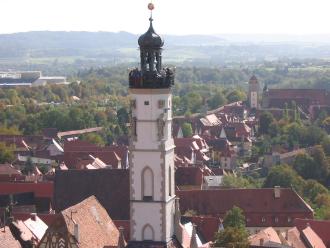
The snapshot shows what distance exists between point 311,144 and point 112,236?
74.1 metres

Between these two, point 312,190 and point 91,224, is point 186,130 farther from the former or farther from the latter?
point 91,224

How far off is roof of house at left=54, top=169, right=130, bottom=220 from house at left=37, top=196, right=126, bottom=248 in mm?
11042

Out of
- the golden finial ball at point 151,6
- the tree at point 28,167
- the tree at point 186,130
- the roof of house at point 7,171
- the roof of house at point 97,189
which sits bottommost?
the tree at point 186,130

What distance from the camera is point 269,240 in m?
46.9

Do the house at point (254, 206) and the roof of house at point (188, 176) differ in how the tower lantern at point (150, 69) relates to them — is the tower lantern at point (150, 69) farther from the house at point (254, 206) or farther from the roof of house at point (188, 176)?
the roof of house at point (188, 176)

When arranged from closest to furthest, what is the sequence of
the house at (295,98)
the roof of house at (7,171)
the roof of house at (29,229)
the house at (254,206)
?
the roof of house at (29,229) → the house at (254,206) → the roof of house at (7,171) → the house at (295,98)

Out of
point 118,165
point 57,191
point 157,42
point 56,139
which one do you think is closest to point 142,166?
point 157,42

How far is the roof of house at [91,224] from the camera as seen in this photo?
1474 inches

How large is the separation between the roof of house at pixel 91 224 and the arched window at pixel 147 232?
20.0ft

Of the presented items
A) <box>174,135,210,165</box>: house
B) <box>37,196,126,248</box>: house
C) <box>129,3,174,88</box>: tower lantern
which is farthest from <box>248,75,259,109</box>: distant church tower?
<box>129,3,174,88</box>: tower lantern

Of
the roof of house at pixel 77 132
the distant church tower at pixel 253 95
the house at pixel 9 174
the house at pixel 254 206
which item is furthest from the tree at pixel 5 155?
the distant church tower at pixel 253 95

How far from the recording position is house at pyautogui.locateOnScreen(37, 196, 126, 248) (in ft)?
120

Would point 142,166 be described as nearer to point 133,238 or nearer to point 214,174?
point 133,238

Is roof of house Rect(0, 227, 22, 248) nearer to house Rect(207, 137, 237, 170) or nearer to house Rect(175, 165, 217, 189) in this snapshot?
house Rect(175, 165, 217, 189)
